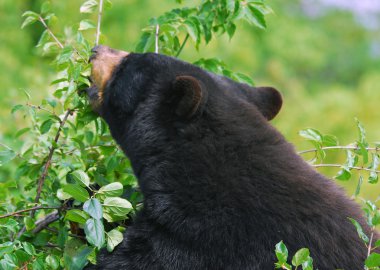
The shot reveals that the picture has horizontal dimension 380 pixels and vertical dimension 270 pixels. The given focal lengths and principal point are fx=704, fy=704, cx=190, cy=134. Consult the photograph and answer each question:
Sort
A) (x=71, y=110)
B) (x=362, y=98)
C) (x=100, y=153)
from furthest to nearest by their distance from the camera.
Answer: (x=362, y=98), (x=100, y=153), (x=71, y=110)

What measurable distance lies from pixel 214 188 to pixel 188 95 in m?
0.45

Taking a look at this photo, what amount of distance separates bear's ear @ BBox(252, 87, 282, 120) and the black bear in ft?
0.91

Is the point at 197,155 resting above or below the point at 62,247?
above

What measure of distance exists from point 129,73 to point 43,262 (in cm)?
107

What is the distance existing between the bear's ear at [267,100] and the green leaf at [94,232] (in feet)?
4.23

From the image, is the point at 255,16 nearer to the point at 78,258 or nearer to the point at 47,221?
the point at 47,221

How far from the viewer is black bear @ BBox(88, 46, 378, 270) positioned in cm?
302

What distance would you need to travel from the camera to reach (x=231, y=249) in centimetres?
300

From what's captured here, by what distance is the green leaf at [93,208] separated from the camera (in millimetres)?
2783

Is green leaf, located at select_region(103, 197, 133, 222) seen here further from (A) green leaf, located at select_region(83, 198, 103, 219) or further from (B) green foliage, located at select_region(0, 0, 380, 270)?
(A) green leaf, located at select_region(83, 198, 103, 219)

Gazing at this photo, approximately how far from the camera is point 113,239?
10.1ft

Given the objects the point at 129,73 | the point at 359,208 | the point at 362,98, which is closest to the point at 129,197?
the point at 129,73

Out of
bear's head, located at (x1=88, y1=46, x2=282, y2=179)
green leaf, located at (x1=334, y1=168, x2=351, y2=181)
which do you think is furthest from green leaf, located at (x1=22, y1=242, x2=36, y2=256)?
green leaf, located at (x1=334, y1=168, x2=351, y2=181)

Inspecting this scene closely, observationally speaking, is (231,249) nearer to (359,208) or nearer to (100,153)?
(359,208)
